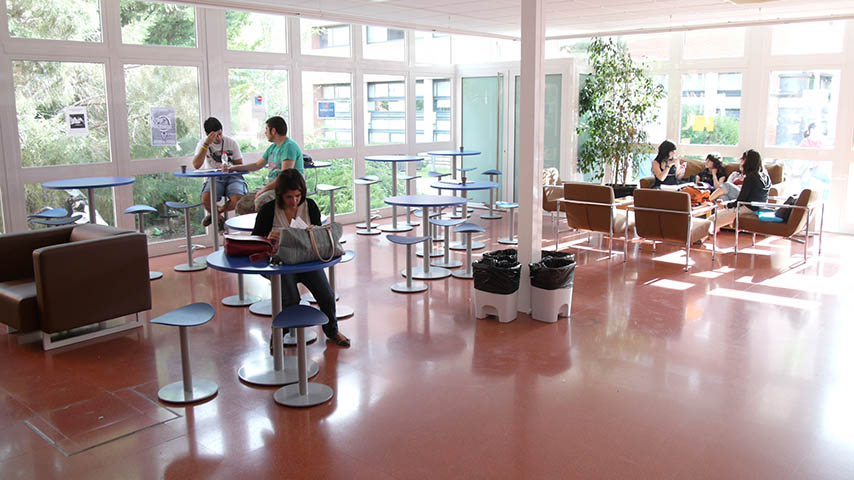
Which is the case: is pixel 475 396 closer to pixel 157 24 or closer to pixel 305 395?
pixel 305 395

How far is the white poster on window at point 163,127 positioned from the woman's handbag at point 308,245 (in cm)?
→ 466

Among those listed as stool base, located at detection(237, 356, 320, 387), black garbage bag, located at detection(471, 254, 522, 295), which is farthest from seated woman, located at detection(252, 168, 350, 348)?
black garbage bag, located at detection(471, 254, 522, 295)

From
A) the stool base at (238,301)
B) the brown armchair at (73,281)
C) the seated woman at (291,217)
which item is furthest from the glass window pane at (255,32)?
the seated woman at (291,217)

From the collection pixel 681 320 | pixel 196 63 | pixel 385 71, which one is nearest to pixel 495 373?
pixel 681 320

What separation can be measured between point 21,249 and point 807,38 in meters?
9.99

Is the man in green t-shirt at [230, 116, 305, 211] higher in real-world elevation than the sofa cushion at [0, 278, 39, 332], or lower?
higher

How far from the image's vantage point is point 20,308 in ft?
16.6

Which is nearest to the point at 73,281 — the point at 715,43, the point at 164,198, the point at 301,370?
the point at 301,370

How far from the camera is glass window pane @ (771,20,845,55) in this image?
373 inches

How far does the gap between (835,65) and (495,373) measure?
7.81 metres

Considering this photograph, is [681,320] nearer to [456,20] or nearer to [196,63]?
[456,20]

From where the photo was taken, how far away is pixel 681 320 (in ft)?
18.9

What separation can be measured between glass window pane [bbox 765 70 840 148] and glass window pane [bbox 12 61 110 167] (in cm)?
900

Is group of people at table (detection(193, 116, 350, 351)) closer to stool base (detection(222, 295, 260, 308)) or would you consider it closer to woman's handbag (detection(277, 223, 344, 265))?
woman's handbag (detection(277, 223, 344, 265))
